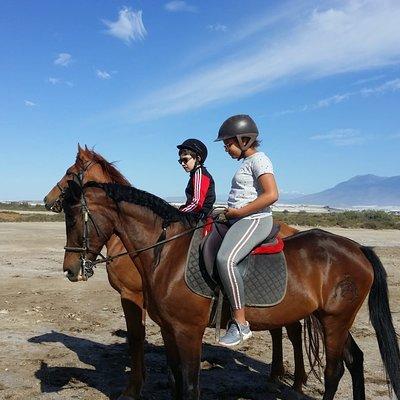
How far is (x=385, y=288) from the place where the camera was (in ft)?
15.4

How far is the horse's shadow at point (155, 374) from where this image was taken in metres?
5.49

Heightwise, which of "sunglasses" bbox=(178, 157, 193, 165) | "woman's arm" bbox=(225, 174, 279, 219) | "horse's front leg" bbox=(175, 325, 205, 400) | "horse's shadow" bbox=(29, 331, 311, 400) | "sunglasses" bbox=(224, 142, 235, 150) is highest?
"sunglasses" bbox=(178, 157, 193, 165)

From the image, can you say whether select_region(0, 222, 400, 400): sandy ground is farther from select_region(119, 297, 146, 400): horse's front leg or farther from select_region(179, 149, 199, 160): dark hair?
select_region(179, 149, 199, 160): dark hair

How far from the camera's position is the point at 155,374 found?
6.11 meters

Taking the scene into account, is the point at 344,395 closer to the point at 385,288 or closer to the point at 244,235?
the point at 385,288

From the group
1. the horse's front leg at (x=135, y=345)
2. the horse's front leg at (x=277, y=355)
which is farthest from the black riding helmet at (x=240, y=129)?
the horse's front leg at (x=277, y=355)

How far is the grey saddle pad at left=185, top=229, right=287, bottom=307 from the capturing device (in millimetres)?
4148

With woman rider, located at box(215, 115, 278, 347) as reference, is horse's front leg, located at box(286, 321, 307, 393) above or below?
below

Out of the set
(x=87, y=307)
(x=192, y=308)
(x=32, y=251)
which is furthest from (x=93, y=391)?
(x=32, y=251)

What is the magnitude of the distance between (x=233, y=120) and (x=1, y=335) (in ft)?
18.9

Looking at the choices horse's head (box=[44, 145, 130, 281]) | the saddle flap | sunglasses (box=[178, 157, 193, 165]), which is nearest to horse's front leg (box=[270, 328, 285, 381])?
the saddle flap

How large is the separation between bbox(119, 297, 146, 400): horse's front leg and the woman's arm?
83.8 inches

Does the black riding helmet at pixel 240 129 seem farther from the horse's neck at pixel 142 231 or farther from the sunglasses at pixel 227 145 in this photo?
the horse's neck at pixel 142 231

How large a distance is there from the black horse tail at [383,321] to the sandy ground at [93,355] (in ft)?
3.00
